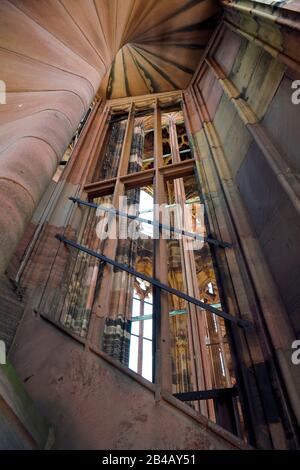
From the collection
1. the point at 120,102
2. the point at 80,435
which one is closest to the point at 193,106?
the point at 120,102

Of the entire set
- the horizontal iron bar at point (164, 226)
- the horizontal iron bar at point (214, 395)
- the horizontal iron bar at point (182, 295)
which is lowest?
the horizontal iron bar at point (214, 395)

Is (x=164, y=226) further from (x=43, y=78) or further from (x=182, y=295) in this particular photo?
(x=43, y=78)

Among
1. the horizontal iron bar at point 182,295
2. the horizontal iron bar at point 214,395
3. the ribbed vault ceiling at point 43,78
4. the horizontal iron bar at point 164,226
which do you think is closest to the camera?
the ribbed vault ceiling at point 43,78

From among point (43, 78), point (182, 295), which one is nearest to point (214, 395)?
point (182, 295)

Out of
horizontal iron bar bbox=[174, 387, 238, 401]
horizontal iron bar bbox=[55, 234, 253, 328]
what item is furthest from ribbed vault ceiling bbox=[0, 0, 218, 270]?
horizontal iron bar bbox=[174, 387, 238, 401]

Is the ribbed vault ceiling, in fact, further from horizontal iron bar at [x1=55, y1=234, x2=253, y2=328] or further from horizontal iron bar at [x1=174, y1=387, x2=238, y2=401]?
horizontal iron bar at [x1=174, y1=387, x2=238, y2=401]

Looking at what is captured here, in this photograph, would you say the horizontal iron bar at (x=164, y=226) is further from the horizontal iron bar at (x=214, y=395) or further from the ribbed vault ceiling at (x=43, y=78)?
the horizontal iron bar at (x=214, y=395)

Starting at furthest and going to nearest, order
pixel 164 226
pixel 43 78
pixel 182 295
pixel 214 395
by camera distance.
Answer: pixel 164 226 → pixel 43 78 → pixel 182 295 → pixel 214 395

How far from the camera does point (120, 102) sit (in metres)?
4.96

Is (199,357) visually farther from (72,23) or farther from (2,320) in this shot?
(72,23)

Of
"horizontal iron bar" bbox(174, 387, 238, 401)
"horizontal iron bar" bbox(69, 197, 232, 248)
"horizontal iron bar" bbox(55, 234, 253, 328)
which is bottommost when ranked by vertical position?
"horizontal iron bar" bbox(174, 387, 238, 401)

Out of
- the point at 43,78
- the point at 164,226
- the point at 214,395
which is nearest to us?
the point at 214,395

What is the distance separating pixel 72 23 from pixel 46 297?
2313 mm

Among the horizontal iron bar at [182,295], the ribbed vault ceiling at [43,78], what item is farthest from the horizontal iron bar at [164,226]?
the ribbed vault ceiling at [43,78]
